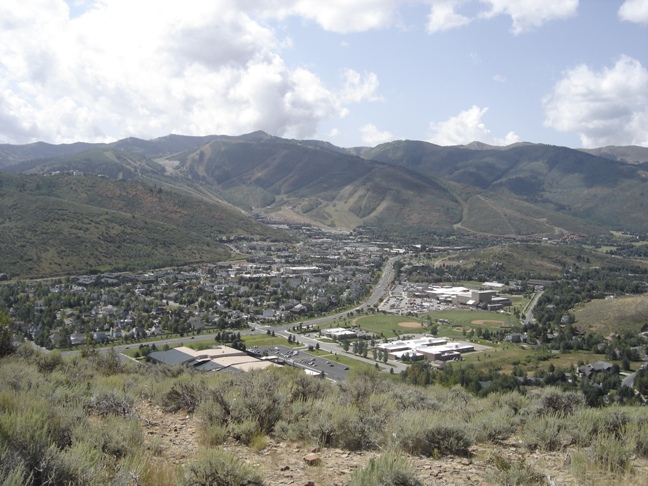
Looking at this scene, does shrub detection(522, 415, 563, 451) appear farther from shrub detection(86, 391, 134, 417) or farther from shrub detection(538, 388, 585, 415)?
shrub detection(86, 391, 134, 417)

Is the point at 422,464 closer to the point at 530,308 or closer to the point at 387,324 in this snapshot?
the point at 387,324

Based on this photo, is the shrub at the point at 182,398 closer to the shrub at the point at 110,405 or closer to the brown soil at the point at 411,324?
the shrub at the point at 110,405

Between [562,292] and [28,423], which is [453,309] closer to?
[562,292]

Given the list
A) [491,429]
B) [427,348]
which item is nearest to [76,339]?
[427,348]

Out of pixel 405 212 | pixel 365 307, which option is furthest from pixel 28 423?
pixel 405 212

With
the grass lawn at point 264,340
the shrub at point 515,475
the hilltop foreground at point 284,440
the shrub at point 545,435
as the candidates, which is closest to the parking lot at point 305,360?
the grass lawn at point 264,340

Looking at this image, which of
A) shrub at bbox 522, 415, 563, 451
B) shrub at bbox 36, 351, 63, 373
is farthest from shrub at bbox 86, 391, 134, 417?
shrub at bbox 36, 351, 63, 373
